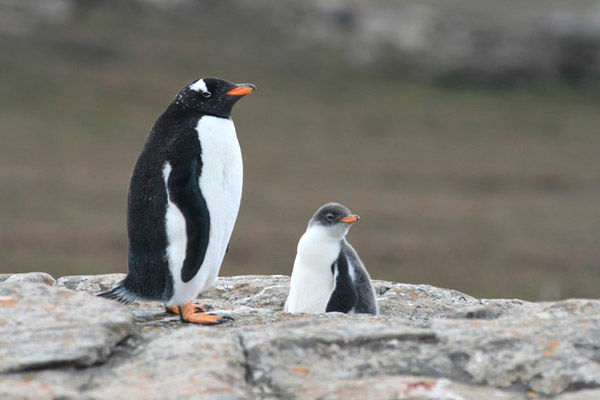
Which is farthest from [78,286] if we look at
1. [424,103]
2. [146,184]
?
[424,103]

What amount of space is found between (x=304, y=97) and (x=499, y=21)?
67.4 feet

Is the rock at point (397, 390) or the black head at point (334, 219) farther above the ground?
the black head at point (334, 219)

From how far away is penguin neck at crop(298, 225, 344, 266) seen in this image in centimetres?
823

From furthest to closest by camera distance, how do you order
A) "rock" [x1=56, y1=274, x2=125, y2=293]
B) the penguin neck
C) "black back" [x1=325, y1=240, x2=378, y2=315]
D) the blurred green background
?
the blurred green background < the penguin neck < "rock" [x1=56, y1=274, x2=125, y2=293] < "black back" [x1=325, y1=240, x2=378, y2=315]

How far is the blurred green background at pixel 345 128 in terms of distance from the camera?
26.6m

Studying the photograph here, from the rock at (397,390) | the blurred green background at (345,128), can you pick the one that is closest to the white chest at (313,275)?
the rock at (397,390)

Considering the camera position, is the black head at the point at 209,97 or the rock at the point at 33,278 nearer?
the black head at the point at 209,97

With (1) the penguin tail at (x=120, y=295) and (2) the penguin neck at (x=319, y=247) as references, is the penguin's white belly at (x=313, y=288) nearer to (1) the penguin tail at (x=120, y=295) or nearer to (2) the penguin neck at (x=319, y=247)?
(2) the penguin neck at (x=319, y=247)

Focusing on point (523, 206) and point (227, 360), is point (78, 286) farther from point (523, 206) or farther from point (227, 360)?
point (523, 206)

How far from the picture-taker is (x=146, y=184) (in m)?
6.42

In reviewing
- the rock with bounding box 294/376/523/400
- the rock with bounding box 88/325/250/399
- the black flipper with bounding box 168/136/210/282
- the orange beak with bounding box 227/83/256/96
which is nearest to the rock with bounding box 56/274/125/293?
the black flipper with bounding box 168/136/210/282

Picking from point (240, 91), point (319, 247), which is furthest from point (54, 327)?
point (319, 247)

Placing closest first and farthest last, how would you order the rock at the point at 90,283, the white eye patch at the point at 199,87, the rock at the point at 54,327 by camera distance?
1. the rock at the point at 54,327
2. the white eye patch at the point at 199,87
3. the rock at the point at 90,283

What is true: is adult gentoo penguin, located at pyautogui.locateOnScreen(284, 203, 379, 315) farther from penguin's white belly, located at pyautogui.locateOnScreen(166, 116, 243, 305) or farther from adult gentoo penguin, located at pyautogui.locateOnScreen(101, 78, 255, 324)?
adult gentoo penguin, located at pyautogui.locateOnScreen(101, 78, 255, 324)
